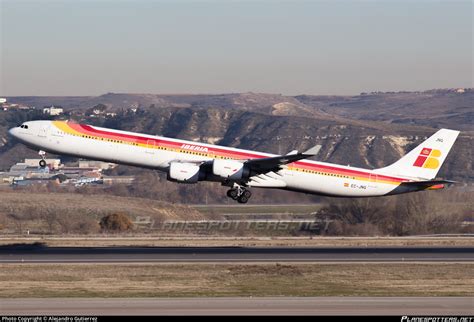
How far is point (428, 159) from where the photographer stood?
196 feet

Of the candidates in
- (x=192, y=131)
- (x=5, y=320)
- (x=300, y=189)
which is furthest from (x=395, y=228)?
(x=192, y=131)

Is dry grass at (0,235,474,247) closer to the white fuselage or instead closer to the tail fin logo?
the white fuselage

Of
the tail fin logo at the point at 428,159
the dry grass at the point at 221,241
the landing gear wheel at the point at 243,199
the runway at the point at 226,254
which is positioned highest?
the tail fin logo at the point at 428,159

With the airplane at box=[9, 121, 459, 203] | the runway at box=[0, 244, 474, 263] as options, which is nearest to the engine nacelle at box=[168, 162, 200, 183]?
the airplane at box=[9, 121, 459, 203]

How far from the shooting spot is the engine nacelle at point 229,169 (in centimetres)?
5375

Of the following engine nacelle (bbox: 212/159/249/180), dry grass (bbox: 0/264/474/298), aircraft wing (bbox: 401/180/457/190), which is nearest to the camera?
dry grass (bbox: 0/264/474/298)

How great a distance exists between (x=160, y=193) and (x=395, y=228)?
103ft

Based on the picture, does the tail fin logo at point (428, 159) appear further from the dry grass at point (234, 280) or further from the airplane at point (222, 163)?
the dry grass at point (234, 280)

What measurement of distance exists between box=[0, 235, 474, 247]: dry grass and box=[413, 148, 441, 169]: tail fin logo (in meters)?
5.23

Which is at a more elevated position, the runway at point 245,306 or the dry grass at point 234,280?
the runway at point 245,306

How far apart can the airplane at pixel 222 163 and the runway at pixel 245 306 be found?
18469mm

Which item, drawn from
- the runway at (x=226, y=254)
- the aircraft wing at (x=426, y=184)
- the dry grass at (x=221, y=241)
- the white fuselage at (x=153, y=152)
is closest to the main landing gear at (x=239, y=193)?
the white fuselage at (x=153, y=152)

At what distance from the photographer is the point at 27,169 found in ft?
441

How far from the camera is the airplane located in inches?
2109
